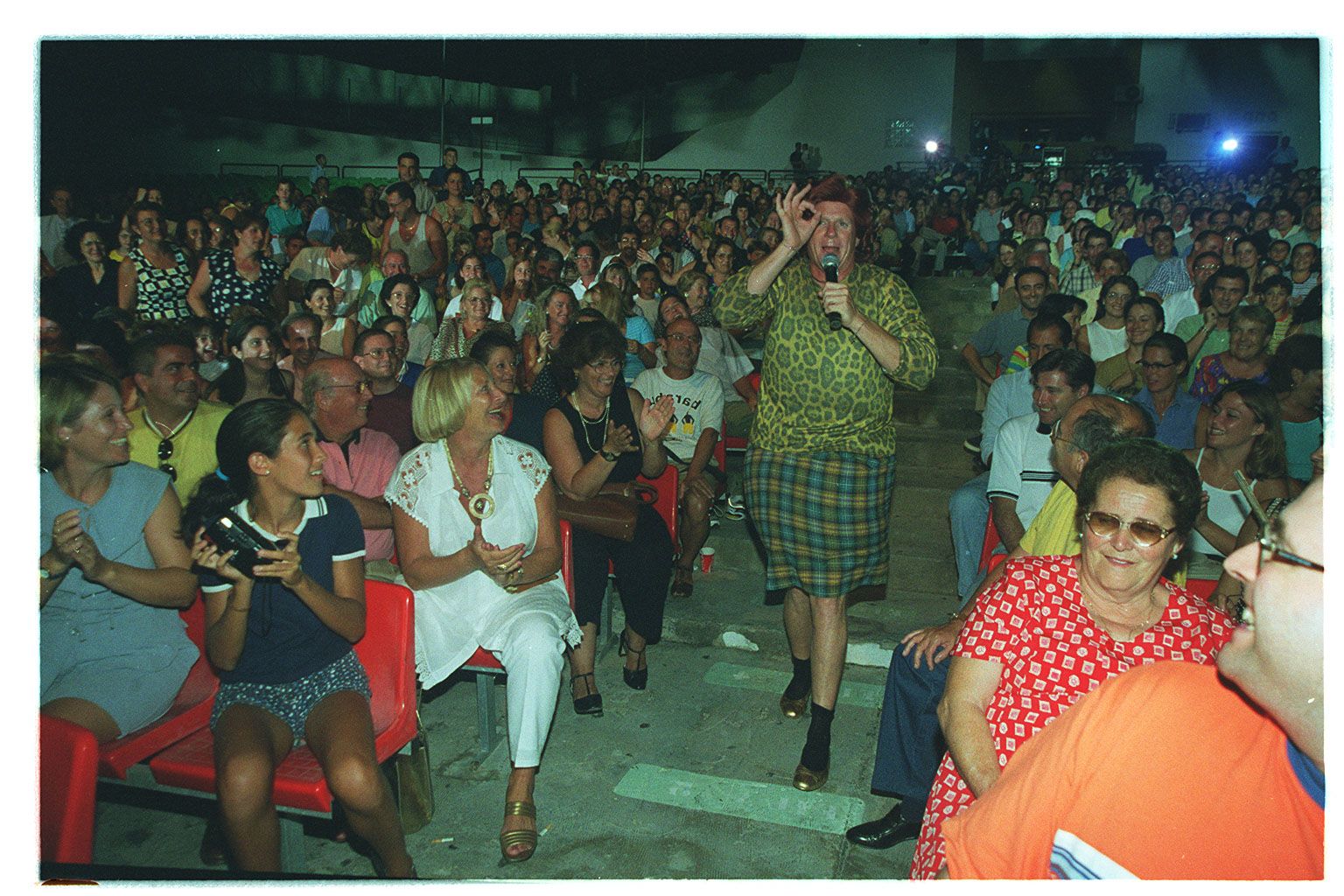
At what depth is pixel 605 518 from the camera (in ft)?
12.7

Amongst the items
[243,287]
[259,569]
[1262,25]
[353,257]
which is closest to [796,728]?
[259,569]

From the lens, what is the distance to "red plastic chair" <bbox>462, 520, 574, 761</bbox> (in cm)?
334

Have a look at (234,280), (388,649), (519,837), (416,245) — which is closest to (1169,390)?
(519,837)

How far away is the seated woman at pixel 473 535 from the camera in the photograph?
3176mm

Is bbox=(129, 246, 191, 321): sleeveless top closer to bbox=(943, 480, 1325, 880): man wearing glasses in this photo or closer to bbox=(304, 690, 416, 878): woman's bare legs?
bbox=(304, 690, 416, 878): woman's bare legs

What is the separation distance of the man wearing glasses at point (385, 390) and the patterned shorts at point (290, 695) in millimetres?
1817

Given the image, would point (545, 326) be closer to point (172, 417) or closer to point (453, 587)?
point (172, 417)

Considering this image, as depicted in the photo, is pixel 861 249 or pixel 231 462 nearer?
pixel 231 462

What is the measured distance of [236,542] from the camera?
8.13 ft

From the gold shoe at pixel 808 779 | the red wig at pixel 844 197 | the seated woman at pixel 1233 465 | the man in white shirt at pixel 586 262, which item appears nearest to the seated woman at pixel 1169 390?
the seated woman at pixel 1233 465

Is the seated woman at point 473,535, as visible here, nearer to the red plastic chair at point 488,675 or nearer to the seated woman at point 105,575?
the red plastic chair at point 488,675

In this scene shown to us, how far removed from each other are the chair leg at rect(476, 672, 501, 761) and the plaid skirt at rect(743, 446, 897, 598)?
112 centimetres

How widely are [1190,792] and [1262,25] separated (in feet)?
4.42

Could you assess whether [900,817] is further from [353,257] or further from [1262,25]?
[353,257]
